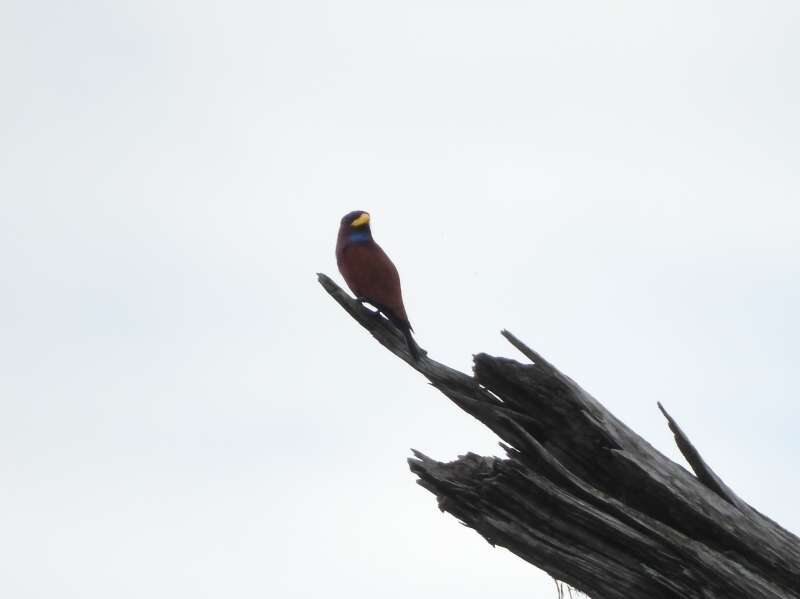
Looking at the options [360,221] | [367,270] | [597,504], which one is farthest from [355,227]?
[597,504]

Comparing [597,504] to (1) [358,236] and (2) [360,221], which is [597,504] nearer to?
(1) [358,236]

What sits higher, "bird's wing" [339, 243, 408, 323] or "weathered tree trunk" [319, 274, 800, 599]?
"bird's wing" [339, 243, 408, 323]

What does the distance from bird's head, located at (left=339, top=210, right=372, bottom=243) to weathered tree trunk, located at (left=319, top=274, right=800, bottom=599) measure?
11.1 feet

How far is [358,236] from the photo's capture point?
10.4 metres

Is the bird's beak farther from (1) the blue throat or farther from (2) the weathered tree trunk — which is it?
(2) the weathered tree trunk

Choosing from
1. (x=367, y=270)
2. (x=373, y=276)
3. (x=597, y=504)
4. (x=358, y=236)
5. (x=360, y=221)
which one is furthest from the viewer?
(x=360, y=221)

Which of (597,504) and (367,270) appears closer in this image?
(597,504)

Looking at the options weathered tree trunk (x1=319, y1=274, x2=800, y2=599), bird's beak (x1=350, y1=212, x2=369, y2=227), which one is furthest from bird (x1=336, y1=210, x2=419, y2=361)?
weathered tree trunk (x1=319, y1=274, x2=800, y2=599)

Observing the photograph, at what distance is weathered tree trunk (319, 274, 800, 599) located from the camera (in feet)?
21.6

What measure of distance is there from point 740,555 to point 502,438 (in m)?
1.48

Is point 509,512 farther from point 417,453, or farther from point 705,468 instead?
point 705,468

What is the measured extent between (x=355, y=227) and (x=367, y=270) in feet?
3.08

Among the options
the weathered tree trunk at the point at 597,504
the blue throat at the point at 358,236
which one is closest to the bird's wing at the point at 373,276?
the blue throat at the point at 358,236

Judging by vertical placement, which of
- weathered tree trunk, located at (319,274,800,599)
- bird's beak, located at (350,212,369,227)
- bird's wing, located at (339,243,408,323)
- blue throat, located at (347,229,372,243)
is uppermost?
bird's beak, located at (350,212,369,227)
